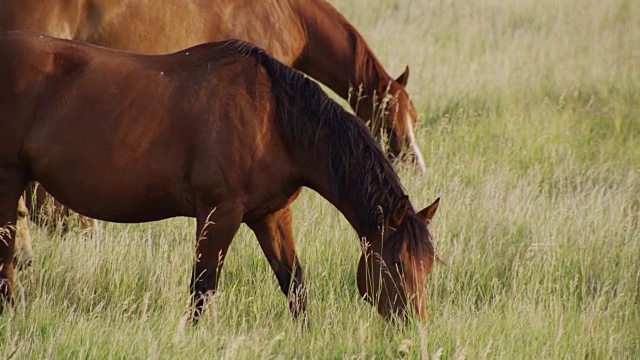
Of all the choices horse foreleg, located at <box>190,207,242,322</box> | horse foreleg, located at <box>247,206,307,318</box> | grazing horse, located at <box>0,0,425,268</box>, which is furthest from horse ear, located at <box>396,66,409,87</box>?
horse foreleg, located at <box>190,207,242,322</box>

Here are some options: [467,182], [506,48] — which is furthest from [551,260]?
[506,48]

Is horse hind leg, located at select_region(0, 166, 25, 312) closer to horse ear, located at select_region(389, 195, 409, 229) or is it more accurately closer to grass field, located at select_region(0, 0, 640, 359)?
grass field, located at select_region(0, 0, 640, 359)

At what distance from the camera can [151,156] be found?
4723 mm

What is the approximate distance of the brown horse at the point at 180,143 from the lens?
4660mm

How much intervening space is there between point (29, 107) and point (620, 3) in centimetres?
1141

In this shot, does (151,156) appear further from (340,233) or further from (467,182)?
(467,182)

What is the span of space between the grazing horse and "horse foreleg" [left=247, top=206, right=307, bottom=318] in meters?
1.49

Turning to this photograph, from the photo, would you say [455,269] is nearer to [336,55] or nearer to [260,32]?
[260,32]

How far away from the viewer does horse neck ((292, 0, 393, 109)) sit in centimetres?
745

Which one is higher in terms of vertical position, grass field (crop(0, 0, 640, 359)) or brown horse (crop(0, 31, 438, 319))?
brown horse (crop(0, 31, 438, 319))

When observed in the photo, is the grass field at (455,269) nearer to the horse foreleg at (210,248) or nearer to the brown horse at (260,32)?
the horse foreleg at (210,248)

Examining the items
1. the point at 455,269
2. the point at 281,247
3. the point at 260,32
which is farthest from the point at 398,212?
the point at 260,32

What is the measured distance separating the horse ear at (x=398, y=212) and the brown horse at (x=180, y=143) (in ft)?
0.51

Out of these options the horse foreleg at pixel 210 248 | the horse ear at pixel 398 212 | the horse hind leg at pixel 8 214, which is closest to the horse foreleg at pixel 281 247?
the horse foreleg at pixel 210 248
